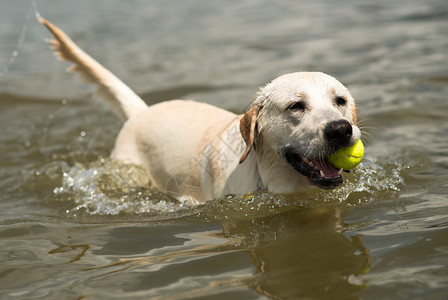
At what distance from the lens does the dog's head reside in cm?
411

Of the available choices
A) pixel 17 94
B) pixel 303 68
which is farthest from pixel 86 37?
pixel 303 68

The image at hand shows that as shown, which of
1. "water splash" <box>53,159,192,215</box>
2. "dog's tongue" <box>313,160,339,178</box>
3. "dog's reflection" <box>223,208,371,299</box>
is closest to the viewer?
"dog's reflection" <box>223,208,371,299</box>

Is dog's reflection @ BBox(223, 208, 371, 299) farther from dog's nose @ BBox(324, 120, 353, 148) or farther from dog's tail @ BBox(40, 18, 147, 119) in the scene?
dog's tail @ BBox(40, 18, 147, 119)

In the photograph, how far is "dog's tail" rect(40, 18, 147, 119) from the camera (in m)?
6.26

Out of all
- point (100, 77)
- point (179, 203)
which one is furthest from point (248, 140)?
point (100, 77)

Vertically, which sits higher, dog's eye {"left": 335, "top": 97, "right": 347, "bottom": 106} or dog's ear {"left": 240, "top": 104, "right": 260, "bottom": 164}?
dog's eye {"left": 335, "top": 97, "right": 347, "bottom": 106}

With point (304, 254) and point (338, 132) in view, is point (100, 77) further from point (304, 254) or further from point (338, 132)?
point (304, 254)

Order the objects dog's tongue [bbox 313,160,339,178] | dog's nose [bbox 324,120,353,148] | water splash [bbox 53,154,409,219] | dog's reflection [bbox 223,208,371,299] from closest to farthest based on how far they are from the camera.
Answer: dog's reflection [bbox 223,208,371,299] → dog's nose [bbox 324,120,353,148] → dog's tongue [bbox 313,160,339,178] → water splash [bbox 53,154,409,219]

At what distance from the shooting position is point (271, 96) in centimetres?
452

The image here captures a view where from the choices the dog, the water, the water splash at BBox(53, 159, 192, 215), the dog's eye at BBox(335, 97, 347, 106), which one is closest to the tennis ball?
the dog

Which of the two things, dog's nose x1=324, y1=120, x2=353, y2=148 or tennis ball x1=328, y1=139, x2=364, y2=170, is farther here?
tennis ball x1=328, y1=139, x2=364, y2=170

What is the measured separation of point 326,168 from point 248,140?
0.69 metres

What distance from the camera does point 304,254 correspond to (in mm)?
3828

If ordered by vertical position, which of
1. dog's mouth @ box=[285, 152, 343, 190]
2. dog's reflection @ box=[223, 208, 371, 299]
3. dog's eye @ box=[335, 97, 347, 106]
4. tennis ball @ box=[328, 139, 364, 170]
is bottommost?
dog's reflection @ box=[223, 208, 371, 299]
